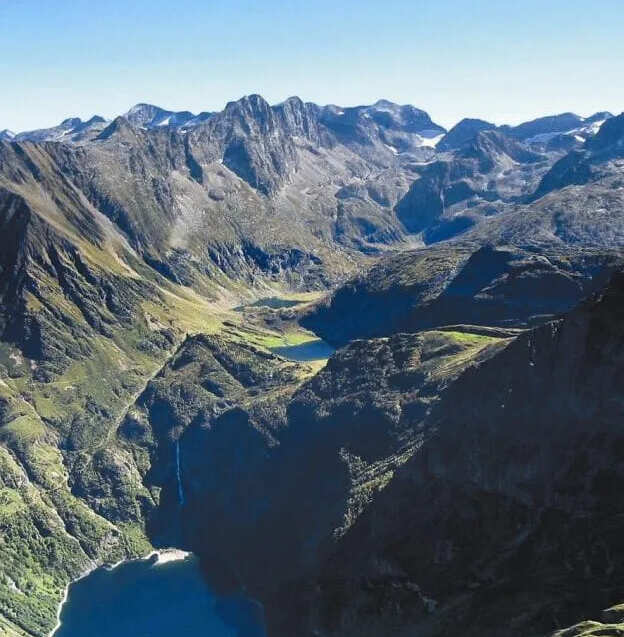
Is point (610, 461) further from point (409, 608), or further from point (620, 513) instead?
point (409, 608)

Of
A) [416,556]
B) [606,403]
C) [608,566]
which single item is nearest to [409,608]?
[416,556]

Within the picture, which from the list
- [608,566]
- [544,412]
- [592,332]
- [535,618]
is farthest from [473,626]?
[592,332]

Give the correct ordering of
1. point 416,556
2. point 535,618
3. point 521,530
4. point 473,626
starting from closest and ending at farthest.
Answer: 1. point 535,618
2. point 473,626
3. point 521,530
4. point 416,556

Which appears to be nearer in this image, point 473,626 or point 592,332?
point 473,626

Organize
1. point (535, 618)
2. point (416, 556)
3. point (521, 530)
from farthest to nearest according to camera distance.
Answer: point (416, 556) < point (521, 530) < point (535, 618)

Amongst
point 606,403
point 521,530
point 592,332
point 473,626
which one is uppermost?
point 592,332

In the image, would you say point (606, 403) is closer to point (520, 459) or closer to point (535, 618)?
point (520, 459)

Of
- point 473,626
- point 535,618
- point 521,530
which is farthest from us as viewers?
point 521,530

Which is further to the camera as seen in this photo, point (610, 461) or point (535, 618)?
point (610, 461)

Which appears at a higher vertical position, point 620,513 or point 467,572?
point 620,513
